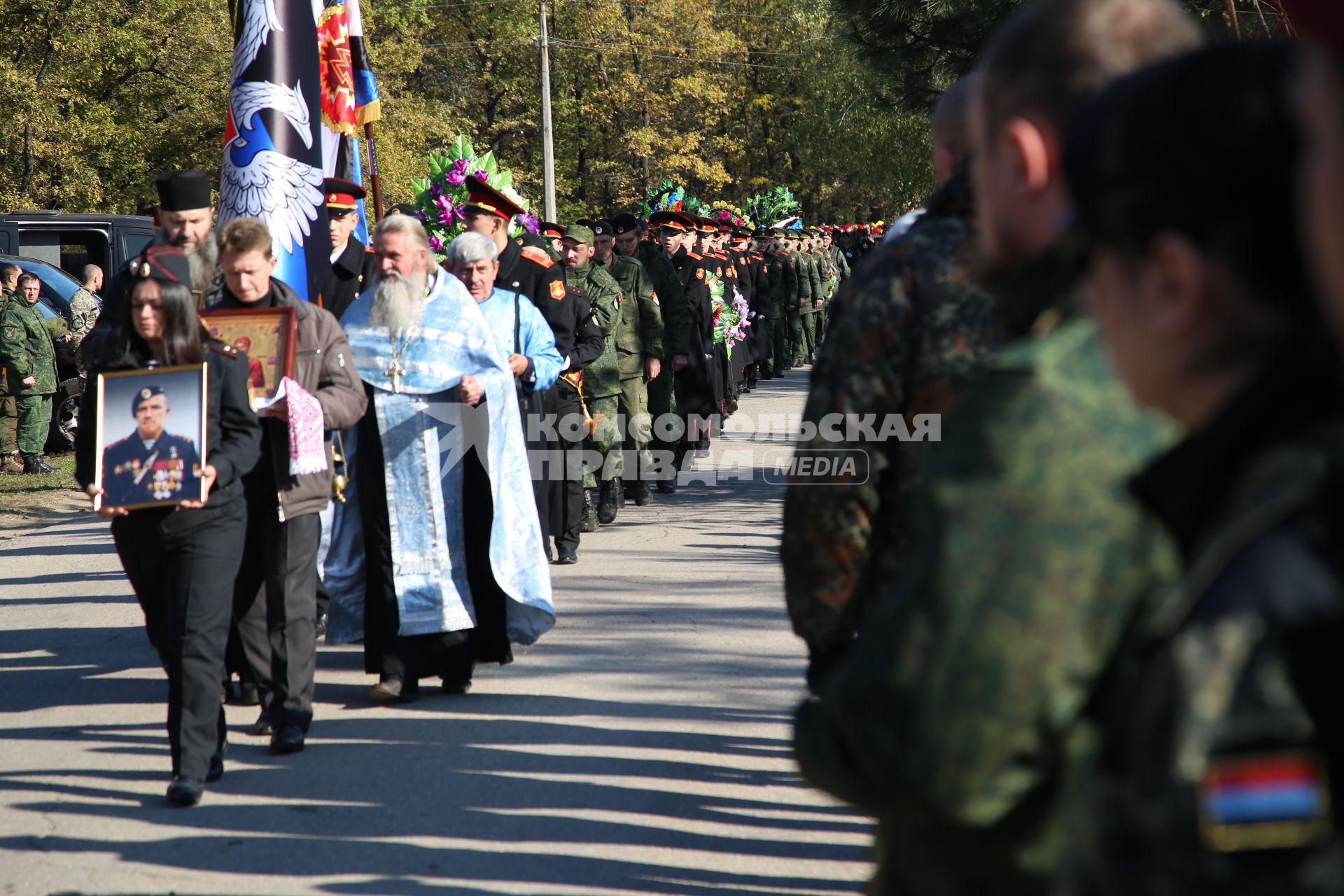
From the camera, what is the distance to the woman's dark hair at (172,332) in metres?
5.30

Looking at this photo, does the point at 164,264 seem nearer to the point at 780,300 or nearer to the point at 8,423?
the point at 8,423

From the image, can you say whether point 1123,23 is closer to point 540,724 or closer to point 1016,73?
point 1016,73

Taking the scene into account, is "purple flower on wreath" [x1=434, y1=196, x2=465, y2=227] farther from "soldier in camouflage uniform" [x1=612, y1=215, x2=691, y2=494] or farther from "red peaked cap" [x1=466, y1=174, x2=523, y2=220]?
"red peaked cap" [x1=466, y1=174, x2=523, y2=220]

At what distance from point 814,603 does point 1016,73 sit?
1.43m

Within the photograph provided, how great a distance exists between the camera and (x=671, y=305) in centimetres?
1277

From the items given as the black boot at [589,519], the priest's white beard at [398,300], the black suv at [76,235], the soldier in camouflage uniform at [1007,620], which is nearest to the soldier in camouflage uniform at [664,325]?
the black boot at [589,519]

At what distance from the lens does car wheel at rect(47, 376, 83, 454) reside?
632 inches

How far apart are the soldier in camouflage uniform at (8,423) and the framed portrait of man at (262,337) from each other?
9.91 metres

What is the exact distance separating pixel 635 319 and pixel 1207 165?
1059cm

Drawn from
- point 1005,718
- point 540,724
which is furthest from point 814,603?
point 540,724

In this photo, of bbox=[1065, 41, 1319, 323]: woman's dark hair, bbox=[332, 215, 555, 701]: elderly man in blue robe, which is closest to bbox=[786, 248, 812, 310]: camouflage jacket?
bbox=[332, 215, 555, 701]: elderly man in blue robe

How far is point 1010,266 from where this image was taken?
1.83 metres

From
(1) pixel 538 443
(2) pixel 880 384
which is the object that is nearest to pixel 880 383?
(2) pixel 880 384

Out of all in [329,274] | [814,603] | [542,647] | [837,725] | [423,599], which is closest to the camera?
[837,725]
